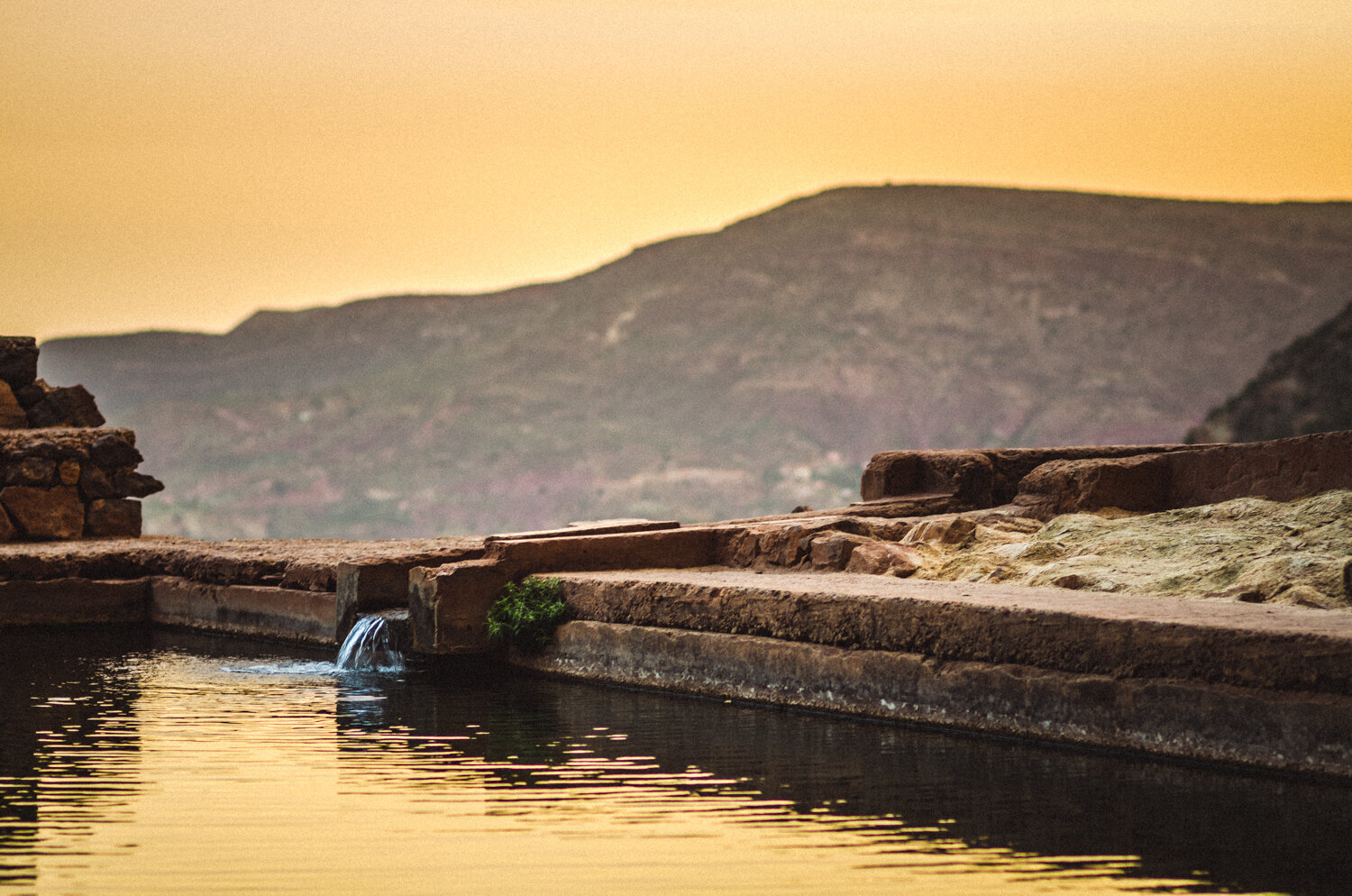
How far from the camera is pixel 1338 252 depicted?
344ft

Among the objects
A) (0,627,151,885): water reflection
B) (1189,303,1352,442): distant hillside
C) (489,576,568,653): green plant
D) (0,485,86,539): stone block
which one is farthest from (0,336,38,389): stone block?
(1189,303,1352,442): distant hillside

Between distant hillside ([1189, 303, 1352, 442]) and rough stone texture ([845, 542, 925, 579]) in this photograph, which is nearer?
rough stone texture ([845, 542, 925, 579])

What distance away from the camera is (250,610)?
46.6ft

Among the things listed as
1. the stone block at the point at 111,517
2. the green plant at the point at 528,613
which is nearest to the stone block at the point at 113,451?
the stone block at the point at 111,517

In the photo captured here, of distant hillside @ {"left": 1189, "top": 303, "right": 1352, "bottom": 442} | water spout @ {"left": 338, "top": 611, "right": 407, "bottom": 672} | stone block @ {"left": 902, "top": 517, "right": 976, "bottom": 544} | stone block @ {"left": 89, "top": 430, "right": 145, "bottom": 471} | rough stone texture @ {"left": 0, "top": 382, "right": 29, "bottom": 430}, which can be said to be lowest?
water spout @ {"left": 338, "top": 611, "right": 407, "bottom": 672}

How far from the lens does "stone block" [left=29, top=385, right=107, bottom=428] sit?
63.6ft

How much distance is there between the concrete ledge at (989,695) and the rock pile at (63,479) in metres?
8.93

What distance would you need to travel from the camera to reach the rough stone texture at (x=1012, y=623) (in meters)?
7.05

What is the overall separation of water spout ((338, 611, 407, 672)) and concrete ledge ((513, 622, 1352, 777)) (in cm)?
153

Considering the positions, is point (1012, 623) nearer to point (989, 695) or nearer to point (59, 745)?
point (989, 695)

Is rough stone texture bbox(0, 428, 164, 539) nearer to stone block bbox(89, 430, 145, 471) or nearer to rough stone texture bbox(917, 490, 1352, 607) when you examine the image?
stone block bbox(89, 430, 145, 471)

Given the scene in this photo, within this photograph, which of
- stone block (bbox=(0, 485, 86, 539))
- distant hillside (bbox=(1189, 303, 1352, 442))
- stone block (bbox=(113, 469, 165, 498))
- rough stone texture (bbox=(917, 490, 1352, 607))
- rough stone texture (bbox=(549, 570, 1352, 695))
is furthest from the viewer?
distant hillside (bbox=(1189, 303, 1352, 442))

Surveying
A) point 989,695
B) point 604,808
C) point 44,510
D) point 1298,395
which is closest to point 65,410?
point 44,510

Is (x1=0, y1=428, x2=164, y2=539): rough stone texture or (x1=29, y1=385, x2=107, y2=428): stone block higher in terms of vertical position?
(x1=29, y1=385, x2=107, y2=428): stone block
